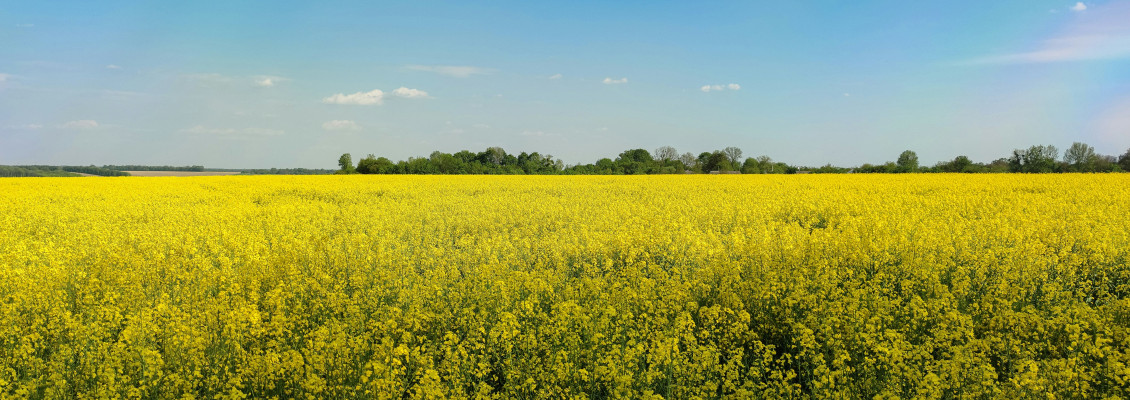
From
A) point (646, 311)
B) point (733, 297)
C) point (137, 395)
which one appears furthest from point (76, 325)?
point (733, 297)

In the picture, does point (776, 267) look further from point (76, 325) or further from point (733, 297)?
point (76, 325)

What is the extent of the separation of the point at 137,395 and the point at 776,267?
785 cm

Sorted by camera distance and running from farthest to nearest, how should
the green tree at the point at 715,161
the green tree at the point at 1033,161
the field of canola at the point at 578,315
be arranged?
the green tree at the point at 715,161, the green tree at the point at 1033,161, the field of canola at the point at 578,315

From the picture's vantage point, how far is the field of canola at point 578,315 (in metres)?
4.58

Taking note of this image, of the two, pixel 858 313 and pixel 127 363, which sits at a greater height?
pixel 858 313

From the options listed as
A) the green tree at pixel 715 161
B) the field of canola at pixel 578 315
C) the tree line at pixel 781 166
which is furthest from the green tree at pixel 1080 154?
the field of canola at pixel 578 315

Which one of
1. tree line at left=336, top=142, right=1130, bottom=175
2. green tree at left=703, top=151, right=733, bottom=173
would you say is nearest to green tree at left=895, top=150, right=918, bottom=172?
tree line at left=336, top=142, right=1130, bottom=175

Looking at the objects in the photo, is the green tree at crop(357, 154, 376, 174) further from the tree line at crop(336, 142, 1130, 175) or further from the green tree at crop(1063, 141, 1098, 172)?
the green tree at crop(1063, 141, 1098, 172)

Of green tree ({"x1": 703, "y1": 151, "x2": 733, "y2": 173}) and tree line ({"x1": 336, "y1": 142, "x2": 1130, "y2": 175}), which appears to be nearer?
tree line ({"x1": 336, "y1": 142, "x2": 1130, "y2": 175})

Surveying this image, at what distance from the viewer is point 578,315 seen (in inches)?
217

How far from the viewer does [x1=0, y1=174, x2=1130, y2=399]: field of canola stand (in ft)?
15.0

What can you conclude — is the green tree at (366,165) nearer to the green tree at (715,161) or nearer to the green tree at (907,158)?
the green tree at (715,161)

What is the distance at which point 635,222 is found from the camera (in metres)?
13.9

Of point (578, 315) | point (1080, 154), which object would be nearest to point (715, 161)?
point (1080, 154)
